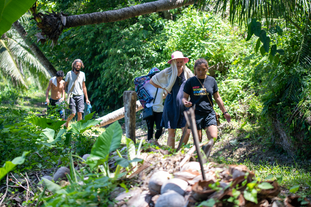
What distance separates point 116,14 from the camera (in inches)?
202

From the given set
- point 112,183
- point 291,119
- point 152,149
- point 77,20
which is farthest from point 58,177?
point 291,119

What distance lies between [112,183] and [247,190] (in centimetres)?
127

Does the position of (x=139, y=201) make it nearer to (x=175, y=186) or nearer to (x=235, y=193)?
(x=175, y=186)

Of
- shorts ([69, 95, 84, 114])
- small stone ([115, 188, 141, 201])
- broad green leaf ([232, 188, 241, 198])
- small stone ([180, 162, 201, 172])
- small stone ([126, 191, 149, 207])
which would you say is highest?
shorts ([69, 95, 84, 114])

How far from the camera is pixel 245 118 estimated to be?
6.57 metres

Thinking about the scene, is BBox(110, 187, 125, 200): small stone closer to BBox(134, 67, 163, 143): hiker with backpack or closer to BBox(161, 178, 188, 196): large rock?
BBox(161, 178, 188, 196): large rock

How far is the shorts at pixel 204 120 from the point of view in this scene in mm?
4141

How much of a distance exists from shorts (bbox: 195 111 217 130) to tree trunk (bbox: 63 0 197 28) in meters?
1.93

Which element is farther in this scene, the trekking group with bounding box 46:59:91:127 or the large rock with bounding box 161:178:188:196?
the trekking group with bounding box 46:59:91:127

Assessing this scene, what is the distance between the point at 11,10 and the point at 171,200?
3569 mm

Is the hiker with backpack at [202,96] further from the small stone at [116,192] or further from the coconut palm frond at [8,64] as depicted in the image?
the coconut palm frond at [8,64]

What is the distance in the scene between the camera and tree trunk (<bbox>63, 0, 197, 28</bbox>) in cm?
452

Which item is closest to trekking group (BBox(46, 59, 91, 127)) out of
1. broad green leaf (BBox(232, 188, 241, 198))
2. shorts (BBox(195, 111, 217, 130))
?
shorts (BBox(195, 111, 217, 130))

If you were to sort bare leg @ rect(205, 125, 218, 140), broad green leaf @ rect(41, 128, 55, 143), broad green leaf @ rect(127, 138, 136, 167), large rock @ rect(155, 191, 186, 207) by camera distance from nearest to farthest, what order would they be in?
large rock @ rect(155, 191, 186, 207) → broad green leaf @ rect(127, 138, 136, 167) → broad green leaf @ rect(41, 128, 55, 143) → bare leg @ rect(205, 125, 218, 140)
